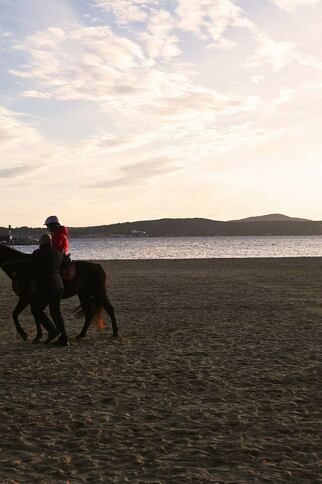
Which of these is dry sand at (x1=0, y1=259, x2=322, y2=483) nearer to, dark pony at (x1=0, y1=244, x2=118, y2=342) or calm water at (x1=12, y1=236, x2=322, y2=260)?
dark pony at (x1=0, y1=244, x2=118, y2=342)

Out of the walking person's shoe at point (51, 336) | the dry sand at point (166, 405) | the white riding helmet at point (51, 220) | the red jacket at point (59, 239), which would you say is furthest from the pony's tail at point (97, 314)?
the white riding helmet at point (51, 220)

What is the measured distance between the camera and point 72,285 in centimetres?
1061

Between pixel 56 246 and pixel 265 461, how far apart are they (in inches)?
276

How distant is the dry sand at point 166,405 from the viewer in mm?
4547

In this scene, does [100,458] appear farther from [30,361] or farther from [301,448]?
[30,361]

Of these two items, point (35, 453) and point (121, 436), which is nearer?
point (35, 453)

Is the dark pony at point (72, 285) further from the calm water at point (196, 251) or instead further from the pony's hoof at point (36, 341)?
the calm water at point (196, 251)

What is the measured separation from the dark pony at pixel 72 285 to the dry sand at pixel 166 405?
1.94 feet

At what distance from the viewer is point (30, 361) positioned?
873 centimetres

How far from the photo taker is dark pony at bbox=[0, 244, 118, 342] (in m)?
10.4

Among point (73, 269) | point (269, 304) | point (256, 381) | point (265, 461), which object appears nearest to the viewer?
point (265, 461)

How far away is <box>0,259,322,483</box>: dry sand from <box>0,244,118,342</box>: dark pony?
0.59 meters

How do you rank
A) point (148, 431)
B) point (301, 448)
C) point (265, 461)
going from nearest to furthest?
point (265, 461)
point (301, 448)
point (148, 431)

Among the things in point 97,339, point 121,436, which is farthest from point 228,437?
point 97,339
